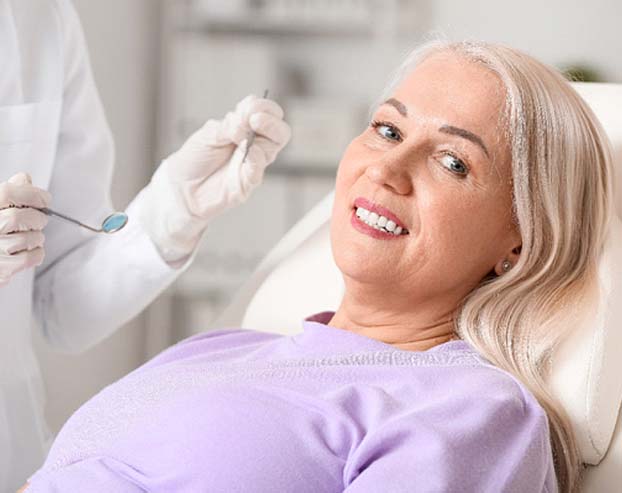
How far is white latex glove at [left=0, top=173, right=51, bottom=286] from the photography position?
137cm

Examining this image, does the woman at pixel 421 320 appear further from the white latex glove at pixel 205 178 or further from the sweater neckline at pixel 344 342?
the white latex glove at pixel 205 178

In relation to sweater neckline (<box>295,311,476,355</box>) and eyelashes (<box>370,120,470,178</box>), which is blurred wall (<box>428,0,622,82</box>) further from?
sweater neckline (<box>295,311,476,355</box>)

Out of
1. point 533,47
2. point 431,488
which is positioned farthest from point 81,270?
point 533,47

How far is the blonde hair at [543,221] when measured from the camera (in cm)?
136

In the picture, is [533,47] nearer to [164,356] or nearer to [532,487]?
[164,356]

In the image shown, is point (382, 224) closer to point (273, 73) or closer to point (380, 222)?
point (380, 222)

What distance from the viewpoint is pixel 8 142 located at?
1712 millimetres

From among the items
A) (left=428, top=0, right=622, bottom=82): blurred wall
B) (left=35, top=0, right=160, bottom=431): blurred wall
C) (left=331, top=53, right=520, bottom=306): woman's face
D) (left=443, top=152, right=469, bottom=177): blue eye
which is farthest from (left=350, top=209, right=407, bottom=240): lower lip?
(left=428, top=0, right=622, bottom=82): blurred wall

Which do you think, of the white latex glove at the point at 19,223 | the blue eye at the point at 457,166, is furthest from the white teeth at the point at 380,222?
the white latex glove at the point at 19,223

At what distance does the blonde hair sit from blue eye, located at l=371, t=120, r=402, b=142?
141 mm

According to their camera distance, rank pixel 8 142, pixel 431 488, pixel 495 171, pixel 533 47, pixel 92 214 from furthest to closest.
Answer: pixel 533 47, pixel 92 214, pixel 8 142, pixel 495 171, pixel 431 488

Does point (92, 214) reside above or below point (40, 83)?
below

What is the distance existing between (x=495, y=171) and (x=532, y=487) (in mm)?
416

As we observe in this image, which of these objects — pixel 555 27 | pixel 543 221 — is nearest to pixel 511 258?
pixel 543 221
